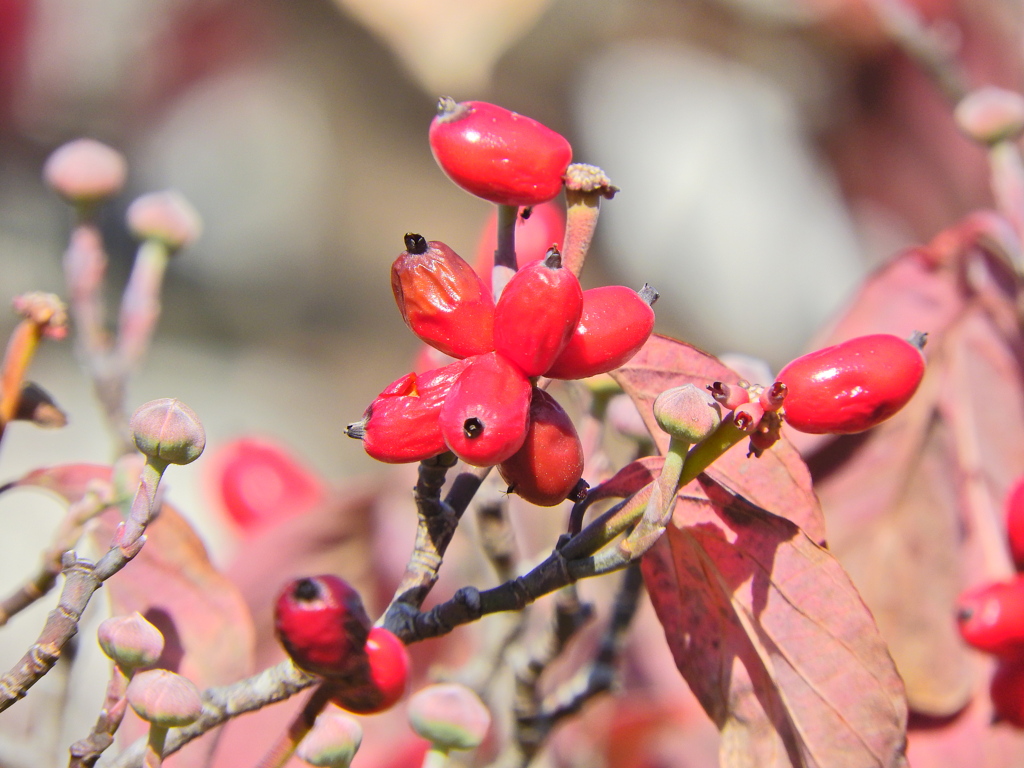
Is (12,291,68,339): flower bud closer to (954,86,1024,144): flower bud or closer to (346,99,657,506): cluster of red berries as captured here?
(346,99,657,506): cluster of red berries

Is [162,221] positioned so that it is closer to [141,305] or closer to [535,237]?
[141,305]

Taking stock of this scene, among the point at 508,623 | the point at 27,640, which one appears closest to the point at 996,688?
the point at 508,623

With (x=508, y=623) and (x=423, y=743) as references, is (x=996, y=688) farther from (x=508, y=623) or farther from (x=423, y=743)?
(x=423, y=743)

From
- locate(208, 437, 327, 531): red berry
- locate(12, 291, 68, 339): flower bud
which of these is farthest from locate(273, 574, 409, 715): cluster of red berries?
locate(208, 437, 327, 531): red berry

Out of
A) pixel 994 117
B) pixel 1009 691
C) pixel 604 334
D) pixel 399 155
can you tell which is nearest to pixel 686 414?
pixel 604 334

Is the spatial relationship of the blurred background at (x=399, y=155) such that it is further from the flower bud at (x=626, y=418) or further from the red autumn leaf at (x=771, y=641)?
the red autumn leaf at (x=771, y=641)

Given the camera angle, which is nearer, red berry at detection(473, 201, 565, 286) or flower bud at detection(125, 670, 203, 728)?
flower bud at detection(125, 670, 203, 728)
